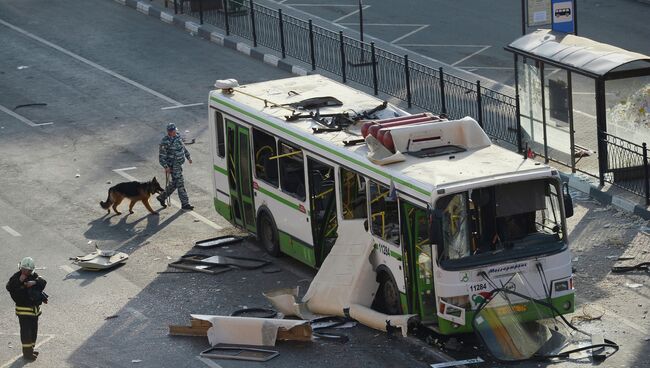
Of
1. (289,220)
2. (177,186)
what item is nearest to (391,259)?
(289,220)

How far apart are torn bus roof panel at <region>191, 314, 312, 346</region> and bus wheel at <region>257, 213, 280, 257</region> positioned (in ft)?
11.1

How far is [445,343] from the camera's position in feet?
54.2

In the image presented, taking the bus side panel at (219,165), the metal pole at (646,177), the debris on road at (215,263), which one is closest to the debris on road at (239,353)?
the debris on road at (215,263)

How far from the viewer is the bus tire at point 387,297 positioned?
55.8 feet

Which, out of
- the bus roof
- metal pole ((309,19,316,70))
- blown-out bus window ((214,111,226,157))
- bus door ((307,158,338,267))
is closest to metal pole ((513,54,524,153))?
the bus roof

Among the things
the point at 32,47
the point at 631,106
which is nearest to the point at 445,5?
the point at 32,47

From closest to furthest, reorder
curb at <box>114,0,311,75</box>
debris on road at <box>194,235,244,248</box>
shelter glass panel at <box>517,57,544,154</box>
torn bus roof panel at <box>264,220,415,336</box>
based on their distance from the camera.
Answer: torn bus roof panel at <box>264,220,415,336</box>
debris on road at <box>194,235,244,248</box>
shelter glass panel at <box>517,57,544,154</box>
curb at <box>114,0,311,75</box>

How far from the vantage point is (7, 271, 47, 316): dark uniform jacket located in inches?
654

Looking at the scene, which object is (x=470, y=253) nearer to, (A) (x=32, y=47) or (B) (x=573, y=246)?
(B) (x=573, y=246)

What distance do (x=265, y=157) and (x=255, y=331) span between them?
13.2ft

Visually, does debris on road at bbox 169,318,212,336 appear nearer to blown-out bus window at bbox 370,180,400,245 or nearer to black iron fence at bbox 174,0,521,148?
blown-out bus window at bbox 370,180,400,245

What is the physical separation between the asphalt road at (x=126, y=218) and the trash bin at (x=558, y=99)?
1813 mm

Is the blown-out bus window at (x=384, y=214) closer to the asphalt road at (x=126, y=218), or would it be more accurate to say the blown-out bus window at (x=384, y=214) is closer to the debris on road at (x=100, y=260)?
the asphalt road at (x=126, y=218)

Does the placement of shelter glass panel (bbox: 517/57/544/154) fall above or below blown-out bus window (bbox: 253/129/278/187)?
below
